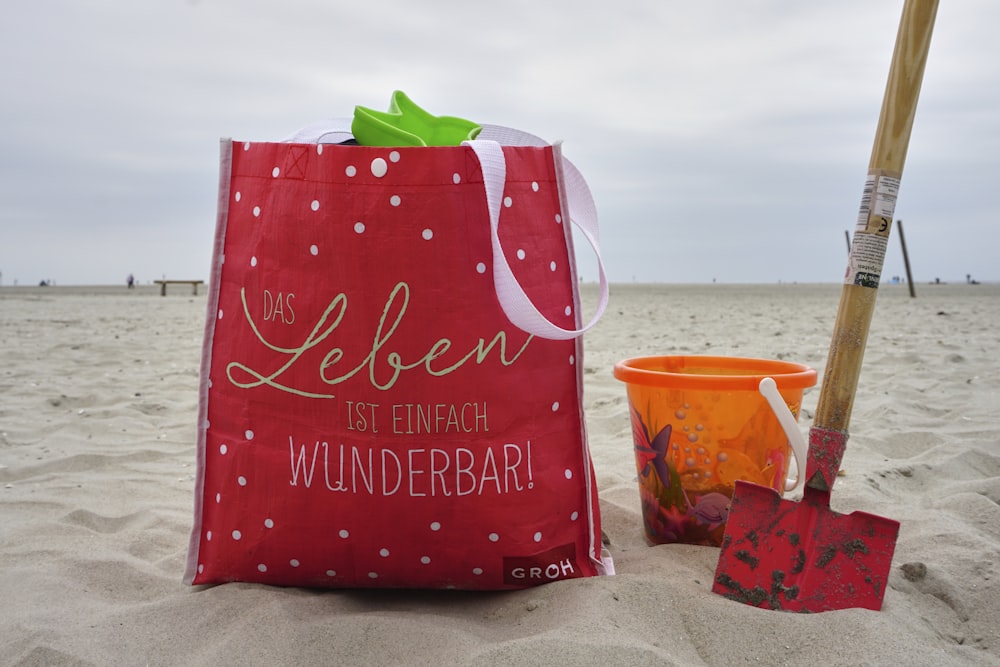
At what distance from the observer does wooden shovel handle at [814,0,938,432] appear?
148 centimetres

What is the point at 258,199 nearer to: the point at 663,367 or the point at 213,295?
the point at 213,295

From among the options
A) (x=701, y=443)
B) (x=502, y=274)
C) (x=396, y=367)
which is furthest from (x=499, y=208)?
(x=701, y=443)

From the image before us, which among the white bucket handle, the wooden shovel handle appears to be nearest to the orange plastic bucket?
the white bucket handle

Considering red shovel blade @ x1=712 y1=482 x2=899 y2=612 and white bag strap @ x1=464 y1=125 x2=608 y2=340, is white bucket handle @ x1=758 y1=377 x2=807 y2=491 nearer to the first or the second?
red shovel blade @ x1=712 y1=482 x2=899 y2=612

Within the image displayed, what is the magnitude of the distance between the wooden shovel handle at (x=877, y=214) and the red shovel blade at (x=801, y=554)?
0.64 feet

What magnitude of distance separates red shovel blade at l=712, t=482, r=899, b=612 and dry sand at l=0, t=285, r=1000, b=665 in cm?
7

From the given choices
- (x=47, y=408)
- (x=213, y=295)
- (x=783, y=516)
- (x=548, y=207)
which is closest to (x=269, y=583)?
(x=213, y=295)

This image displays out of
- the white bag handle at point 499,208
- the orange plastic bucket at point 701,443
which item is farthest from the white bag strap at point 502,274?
the orange plastic bucket at point 701,443

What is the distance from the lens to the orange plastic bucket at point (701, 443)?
167 centimetres

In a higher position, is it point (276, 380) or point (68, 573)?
point (276, 380)

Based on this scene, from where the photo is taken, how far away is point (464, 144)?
53.4 inches

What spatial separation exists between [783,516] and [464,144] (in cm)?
99

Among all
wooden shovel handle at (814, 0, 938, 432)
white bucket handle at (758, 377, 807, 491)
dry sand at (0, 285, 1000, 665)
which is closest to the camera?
dry sand at (0, 285, 1000, 665)

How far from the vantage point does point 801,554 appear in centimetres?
149
